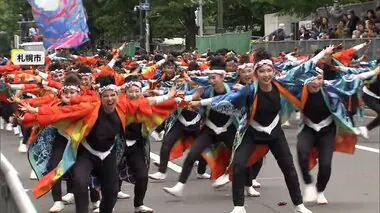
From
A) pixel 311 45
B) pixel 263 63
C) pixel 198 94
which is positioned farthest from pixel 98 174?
pixel 311 45

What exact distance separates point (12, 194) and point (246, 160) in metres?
4.15

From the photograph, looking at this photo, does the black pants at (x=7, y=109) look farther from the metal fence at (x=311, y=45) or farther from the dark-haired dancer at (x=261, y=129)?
the metal fence at (x=311, y=45)

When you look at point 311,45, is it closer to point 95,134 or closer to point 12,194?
point 95,134

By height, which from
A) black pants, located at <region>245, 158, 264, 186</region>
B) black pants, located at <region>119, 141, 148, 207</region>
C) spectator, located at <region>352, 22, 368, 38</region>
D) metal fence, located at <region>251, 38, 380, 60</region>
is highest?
spectator, located at <region>352, 22, 368, 38</region>

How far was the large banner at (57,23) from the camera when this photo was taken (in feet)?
65.7

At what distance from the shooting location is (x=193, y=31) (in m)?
48.9

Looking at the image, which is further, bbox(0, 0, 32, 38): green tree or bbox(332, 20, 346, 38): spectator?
bbox(0, 0, 32, 38): green tree

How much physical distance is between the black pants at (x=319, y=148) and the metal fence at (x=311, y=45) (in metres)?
13.7

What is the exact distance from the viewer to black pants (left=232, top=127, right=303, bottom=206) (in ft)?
27.5

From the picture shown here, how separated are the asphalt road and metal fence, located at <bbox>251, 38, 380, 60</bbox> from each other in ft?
32.4

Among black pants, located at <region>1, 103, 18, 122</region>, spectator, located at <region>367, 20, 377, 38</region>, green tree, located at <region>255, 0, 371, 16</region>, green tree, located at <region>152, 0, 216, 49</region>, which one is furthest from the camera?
green tree, located at <region>152, 0, 216, 49</region>

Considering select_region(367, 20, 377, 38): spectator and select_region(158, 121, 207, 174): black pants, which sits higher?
select_region(367, 20, 377, 38): spectator

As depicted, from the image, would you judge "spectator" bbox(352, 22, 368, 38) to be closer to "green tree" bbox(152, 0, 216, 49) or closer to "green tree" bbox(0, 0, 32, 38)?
"green tree" bbox(152, 0, 216, 49)

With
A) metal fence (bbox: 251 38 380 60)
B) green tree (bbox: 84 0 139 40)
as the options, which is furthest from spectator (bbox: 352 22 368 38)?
green tree (bbox: 84 0 139 40)
